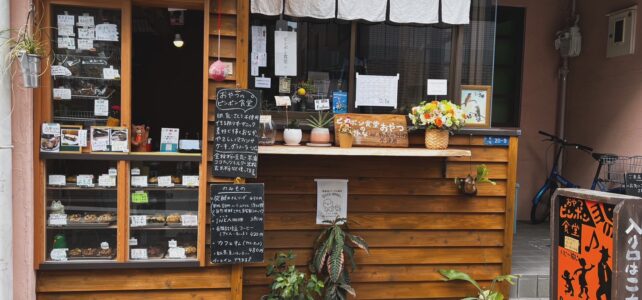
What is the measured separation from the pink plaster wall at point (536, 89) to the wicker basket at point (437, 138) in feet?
12.3

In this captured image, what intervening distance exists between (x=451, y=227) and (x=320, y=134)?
5.49 ft

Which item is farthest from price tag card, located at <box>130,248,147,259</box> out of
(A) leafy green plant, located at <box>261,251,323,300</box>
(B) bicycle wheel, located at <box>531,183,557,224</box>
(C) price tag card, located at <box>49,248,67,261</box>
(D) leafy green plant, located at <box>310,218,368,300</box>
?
(B) bicycle wheel, located at <box>531,183,557,224</box>

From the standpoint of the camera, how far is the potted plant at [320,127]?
4.42 metres

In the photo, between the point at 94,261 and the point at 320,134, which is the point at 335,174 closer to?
the point at 320,134

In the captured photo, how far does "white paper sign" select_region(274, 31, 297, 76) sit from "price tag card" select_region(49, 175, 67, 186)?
2.08 m

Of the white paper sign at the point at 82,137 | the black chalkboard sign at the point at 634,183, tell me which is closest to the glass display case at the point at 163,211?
the white paper sign at the point at 82,137

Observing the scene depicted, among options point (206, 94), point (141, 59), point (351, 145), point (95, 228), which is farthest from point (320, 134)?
point (141, 59)

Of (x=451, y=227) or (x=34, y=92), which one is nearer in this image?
(x=34, y=92)

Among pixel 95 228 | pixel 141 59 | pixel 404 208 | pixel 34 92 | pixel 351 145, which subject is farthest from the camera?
pixel 141 59

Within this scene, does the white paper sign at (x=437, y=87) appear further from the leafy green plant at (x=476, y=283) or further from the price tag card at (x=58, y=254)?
the price tag card at (x=58, y=254)

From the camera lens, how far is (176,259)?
13.6 feet

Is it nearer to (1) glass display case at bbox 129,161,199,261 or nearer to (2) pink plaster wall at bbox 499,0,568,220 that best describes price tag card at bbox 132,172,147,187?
(1) glass display case at bbox 129,161,199,261

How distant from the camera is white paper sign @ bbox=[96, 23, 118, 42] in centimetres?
Answer: 407

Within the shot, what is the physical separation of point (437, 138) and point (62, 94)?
333 cm
